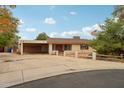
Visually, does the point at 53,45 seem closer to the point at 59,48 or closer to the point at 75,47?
the point at 59,48

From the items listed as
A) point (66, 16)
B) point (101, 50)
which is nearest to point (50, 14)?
point (66, 16)

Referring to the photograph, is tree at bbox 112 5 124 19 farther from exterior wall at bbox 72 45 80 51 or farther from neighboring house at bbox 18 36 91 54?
exterior wall at bbox 72 45 80 51

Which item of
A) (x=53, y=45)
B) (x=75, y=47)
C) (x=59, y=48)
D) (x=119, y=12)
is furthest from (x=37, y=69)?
(x=59, y=48)

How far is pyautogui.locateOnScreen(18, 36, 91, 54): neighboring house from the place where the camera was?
124 ft

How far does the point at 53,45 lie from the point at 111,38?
57.6ft

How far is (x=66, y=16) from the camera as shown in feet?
108

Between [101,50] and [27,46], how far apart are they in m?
Result: 21.0

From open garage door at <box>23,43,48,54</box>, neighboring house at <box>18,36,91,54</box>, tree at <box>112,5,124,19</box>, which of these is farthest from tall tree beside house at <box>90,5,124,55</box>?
open garage door at <box>23,43,48,54</box>

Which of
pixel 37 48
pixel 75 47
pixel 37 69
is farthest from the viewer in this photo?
pixel 37 48

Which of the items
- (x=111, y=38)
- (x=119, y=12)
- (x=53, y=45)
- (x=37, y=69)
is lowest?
(x=37, y=69)

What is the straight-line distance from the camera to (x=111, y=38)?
2284 cm
